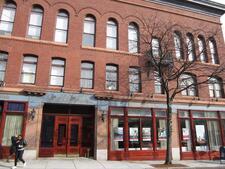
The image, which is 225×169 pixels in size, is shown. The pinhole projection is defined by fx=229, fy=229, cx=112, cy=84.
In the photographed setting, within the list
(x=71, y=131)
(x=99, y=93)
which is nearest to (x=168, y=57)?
(x=99, y=93)

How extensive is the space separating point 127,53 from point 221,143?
39.1 ft

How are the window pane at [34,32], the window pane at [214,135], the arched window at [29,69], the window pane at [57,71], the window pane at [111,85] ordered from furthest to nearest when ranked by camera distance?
1. the window pane at [214,135]
2. the window pane at [111,85]
3. the window pane at [34,32]
4. the window pane at [57,71]
5. the arched window at [29,69]

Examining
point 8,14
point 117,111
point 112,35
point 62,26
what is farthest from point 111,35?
point 8,14

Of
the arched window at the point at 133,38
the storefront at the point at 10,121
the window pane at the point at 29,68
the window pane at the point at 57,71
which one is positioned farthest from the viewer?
the arched window at the point at 133,38

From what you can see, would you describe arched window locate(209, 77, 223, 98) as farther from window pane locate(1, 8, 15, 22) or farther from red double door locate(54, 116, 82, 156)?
window pane locate(1, 8, 15, 22)

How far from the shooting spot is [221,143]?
2097 cm

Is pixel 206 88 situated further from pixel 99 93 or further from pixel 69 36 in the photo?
pixel 69 36

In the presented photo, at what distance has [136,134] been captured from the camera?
60.8ft

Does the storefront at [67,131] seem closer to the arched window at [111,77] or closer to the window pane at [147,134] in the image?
the arched window at [111,77]

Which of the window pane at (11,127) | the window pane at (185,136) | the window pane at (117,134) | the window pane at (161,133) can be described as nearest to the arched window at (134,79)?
the window pane at (117,134)

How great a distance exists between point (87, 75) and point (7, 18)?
7.77 m

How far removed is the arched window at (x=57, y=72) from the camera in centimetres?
1784

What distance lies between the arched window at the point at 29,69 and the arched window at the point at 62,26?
267 cm

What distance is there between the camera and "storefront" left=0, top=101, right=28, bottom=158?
1574 cm
